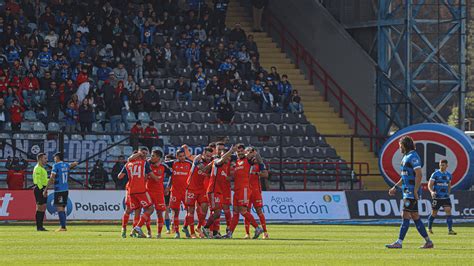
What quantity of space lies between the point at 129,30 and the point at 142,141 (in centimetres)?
770

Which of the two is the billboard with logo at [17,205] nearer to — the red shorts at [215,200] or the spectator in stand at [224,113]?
the spectator in stand at [224,113]

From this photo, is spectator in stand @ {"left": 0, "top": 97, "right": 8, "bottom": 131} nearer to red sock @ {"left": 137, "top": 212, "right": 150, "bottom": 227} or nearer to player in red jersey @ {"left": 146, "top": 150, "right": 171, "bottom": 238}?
player in red jersey @ {"left": 146, "top": 150, "right": 171, "bottom": 238}

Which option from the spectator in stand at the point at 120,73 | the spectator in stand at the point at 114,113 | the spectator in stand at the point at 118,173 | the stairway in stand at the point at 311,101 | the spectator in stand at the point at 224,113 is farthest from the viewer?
the stairway in stand at the point at 311,101

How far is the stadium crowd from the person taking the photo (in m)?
43.3

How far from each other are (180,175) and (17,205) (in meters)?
9.90

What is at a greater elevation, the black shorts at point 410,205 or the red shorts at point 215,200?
the black shorts at point 410,205

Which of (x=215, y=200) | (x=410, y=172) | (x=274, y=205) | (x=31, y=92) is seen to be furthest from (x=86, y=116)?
(x=410, y=172)

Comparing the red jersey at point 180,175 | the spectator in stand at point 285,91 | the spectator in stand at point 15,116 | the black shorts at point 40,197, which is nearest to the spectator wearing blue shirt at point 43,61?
the spectator in stand at point 15,116

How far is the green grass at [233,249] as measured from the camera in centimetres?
2048

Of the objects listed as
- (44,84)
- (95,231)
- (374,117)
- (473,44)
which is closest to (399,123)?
(374,117)

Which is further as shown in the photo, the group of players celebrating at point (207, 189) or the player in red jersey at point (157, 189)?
the player in red jersey at point (157, 189)

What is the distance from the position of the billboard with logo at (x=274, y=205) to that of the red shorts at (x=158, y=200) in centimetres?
1006

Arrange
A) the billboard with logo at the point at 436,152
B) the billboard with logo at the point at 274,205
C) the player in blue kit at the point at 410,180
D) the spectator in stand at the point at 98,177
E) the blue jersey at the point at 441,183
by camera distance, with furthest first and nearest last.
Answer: the billboard with logo at the point at 436,152 < the spectator in stand at the point at 98,177 < the billboard with logo at the point at 274,205 < the blue jersey at the point at 441,183 < the player in blue kit at the point at 410,180

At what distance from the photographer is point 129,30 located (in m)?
48.6
